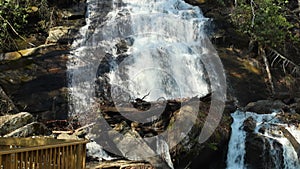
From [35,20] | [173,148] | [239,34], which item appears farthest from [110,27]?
[173,148]

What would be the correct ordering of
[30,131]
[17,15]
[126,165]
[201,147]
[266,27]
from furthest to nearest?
[266,27], [17,15], [201,147], [30,131], [126,165]

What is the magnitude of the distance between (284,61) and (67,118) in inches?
405

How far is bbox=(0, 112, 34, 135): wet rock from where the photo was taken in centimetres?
811

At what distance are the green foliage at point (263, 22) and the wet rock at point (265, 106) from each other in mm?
4160

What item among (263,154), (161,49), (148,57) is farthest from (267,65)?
(263,154)

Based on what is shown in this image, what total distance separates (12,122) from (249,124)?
21.7 ft

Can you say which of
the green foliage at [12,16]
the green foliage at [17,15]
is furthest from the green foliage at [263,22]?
the green foliage at [12,16]

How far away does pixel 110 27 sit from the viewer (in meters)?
14.9

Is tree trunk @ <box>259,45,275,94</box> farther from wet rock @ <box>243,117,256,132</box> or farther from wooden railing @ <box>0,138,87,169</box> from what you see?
wooden railing @ <box>0,138,87,169</box>

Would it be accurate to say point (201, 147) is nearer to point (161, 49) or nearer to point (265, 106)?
point (265, 106)

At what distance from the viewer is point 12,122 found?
8.30 meters

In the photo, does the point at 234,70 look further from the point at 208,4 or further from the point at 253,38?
the point at 208,4

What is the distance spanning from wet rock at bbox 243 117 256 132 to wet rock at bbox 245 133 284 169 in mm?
559

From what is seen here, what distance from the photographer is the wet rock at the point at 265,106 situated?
12.6 metres
